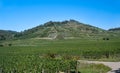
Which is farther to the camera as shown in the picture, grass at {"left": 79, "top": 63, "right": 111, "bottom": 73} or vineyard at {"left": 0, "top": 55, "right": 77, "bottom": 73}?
grass at {"left": 79, "top": 63, "right": 111, "bottom": 73}

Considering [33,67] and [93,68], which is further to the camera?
[93,68]

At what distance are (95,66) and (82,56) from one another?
79.4 feet

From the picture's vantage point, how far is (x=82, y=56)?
71.6 meters

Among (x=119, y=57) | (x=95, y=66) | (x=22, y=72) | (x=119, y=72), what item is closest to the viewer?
(x=22, y=72)

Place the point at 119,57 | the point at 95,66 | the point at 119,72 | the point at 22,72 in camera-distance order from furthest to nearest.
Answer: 1. the point at 119,57
2. the point at 95,66
3. the point at 119,72
4. the point at 22,72

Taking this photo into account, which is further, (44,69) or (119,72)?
(119,72)

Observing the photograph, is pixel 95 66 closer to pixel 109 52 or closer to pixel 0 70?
pixel 0 70

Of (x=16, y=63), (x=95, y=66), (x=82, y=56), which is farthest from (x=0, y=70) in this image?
(x=82, y=56)

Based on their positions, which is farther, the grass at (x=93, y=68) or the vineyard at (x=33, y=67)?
the grass at (x=93, y=68)

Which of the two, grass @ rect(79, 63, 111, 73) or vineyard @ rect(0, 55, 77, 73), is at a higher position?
vineyard @ rect(0, 55, 77, 73)

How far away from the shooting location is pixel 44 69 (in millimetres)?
38375

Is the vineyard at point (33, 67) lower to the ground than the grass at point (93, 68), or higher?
higher

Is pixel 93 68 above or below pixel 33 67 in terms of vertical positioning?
below

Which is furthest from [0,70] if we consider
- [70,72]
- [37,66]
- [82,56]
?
[82,56]
